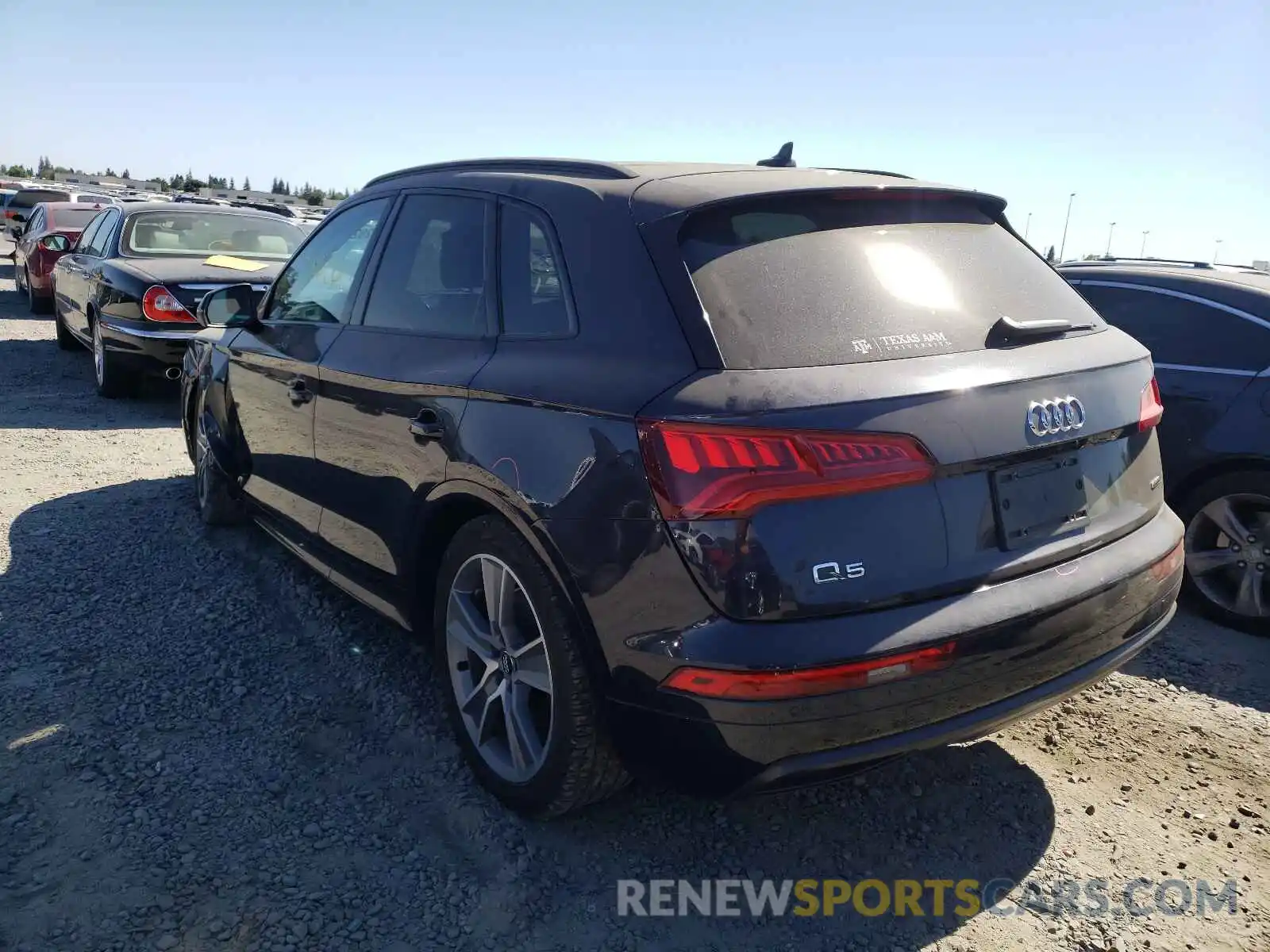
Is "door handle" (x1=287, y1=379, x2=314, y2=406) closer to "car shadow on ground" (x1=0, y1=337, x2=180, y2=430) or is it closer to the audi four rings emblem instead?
the audi four rings emblem

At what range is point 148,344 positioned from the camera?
7773mm

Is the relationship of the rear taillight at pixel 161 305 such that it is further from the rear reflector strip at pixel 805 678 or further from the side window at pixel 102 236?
the rear reflector strip at pixel 805 678

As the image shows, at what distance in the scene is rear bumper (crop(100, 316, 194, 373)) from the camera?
305 inches

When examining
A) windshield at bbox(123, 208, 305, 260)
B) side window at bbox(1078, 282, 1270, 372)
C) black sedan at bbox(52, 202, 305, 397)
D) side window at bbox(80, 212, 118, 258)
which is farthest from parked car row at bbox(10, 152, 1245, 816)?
side window at bbox(80, 212, 118, 258)

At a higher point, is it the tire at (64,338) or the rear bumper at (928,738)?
the rear bumper at (928,738)

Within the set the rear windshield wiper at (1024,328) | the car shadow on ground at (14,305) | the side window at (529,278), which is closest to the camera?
the rear windshield wiper at (1024,328)

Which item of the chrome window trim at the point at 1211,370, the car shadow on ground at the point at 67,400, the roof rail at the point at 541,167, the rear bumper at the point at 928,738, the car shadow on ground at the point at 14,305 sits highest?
the roof rail at the point at 541,167

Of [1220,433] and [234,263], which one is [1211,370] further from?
[234,263]

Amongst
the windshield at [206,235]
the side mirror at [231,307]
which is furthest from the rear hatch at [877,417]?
the windshield at [206,235]

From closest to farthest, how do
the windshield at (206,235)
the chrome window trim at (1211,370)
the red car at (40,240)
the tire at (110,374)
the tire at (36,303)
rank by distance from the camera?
the chrome window trim at (1211,370)
the tire at (110,374)
the windshield at (206,235)
the red car at (40,240)
the tire at (36,303)

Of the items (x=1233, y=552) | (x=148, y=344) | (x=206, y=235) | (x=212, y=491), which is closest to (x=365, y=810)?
(x=212, y=491)

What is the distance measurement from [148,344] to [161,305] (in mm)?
333

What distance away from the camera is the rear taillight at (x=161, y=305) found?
7715 mm

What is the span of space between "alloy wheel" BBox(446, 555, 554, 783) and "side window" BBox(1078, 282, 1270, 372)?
11.8ft
